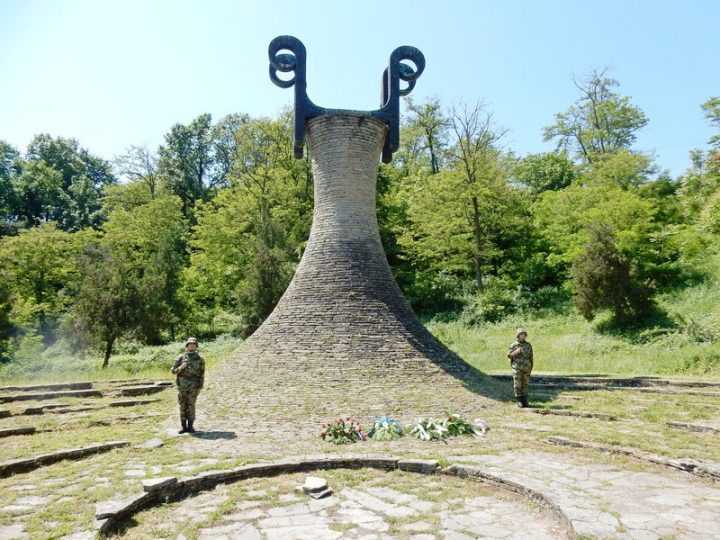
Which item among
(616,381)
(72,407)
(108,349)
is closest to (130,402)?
(72,407)

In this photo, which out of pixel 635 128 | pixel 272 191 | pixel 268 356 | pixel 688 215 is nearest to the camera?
pixel 268 356

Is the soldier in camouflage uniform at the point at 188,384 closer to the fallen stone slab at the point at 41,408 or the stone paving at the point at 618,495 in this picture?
the stone paving at the point at 618,495

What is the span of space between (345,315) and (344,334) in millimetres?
467

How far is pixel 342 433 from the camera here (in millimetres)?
7211

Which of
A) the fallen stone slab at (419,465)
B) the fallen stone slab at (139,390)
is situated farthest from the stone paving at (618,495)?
the fallen stone slab at (139,390)

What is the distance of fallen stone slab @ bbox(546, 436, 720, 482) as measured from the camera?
5.25 m

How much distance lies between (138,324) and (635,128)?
2981 cm

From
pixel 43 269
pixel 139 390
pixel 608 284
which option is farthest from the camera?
pixel 43 269

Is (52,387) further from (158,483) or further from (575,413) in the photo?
(575,413)

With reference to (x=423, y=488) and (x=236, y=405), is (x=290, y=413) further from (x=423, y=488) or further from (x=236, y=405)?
(x=423, y=488)

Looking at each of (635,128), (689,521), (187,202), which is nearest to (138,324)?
(689,521)

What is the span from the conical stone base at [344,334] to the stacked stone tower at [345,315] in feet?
0.07

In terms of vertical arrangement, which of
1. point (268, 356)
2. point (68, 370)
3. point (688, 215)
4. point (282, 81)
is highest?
point (282, 81)

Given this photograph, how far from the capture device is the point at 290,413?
27.0 ft
